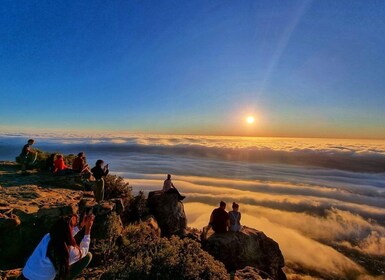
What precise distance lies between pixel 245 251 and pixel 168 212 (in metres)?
3.72

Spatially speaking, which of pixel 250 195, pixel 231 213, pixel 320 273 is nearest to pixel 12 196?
pixel 231 213

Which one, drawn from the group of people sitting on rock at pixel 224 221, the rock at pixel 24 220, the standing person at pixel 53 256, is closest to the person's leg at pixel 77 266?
the standing person at pixel 53 256

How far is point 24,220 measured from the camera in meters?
8.02

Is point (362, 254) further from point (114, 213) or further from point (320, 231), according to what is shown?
point (114, 213)

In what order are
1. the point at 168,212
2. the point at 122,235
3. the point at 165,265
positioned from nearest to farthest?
the point at 165,265
the point at 122,235
the point at 168,212

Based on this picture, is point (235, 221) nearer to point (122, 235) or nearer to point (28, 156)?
point (122, 235)

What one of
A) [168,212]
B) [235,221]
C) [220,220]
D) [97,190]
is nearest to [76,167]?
[97,190]

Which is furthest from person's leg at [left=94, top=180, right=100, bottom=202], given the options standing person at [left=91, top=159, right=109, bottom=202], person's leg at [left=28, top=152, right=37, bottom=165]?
person's leg at [left=28, top=152, right=37, bottom=165]

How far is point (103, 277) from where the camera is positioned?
568 cm

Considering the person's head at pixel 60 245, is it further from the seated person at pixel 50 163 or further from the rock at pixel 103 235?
the seated person at pixel 50 163

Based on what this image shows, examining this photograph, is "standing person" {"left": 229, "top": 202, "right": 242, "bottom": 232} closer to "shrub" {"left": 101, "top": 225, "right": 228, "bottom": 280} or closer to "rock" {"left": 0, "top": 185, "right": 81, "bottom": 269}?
"shrub" {"left": 101, "top": 225, "right": 228, "bottom": 280}

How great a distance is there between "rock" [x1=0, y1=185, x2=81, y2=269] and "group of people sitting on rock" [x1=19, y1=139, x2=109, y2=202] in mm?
988

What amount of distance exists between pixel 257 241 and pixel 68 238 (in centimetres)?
960

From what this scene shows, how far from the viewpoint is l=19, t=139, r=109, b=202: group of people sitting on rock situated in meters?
10.9
